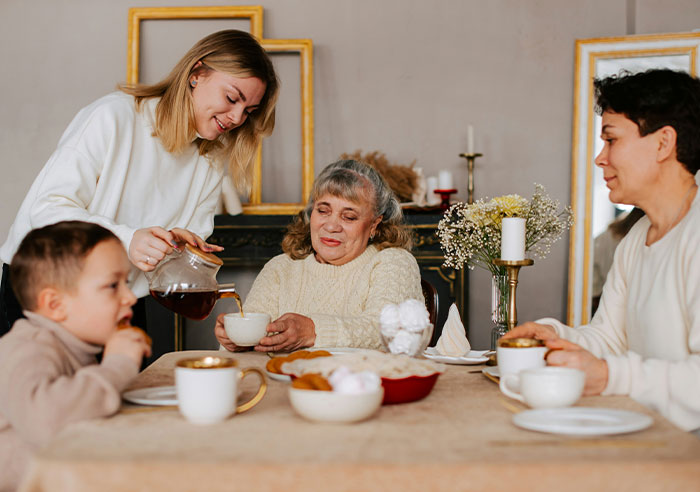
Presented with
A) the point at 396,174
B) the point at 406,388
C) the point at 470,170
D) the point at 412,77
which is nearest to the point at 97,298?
the point at 406,388

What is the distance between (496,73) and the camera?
4.08 meters

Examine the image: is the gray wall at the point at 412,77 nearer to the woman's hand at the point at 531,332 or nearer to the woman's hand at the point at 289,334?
the woman's hand at the point at 289,334

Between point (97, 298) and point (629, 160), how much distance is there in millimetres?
1210

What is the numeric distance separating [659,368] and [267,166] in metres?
3.00

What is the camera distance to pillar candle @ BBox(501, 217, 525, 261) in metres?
1.77

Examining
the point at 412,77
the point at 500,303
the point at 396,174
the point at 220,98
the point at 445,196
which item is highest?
the point at 412,77

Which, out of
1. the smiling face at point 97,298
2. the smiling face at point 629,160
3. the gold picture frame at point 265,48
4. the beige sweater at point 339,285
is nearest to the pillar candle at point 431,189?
the gold picture frame at point 265,48

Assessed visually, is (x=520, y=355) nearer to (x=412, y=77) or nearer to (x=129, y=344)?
(x=129, y=344)

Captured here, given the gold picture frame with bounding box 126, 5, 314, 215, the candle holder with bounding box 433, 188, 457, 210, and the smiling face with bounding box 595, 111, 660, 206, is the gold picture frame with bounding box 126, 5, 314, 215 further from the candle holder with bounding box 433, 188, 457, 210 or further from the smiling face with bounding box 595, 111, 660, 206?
the smiling face with bounding box 595, 111, 660, 206

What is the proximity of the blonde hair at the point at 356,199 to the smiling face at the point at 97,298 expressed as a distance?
1.15 m

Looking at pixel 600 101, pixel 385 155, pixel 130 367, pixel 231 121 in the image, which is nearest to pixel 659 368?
pixel 600 101

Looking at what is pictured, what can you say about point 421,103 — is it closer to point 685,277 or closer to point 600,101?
point 600,101

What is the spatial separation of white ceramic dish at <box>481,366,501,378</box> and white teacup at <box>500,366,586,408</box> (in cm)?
28

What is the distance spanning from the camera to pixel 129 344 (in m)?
1.21
